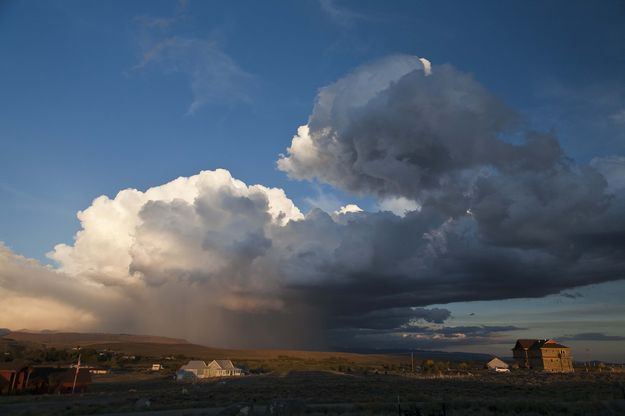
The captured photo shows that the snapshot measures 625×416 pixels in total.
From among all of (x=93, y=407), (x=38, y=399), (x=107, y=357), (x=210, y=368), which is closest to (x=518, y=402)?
(x=93, y=407)

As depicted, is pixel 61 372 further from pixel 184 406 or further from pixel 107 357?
pixel 107 357

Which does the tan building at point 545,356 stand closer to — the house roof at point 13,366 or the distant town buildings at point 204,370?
the distant town buildings at point 204,370

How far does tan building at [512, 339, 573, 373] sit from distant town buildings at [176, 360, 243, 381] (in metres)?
73.9

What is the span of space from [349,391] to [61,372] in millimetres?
45288

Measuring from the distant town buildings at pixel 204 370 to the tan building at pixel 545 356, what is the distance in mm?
73867

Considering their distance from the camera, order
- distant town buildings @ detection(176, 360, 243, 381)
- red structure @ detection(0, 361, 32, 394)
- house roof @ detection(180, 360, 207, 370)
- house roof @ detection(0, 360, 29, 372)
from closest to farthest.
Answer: red structure @ detection(0, 361, 32, 394)
house roof @ detection(0, 360, 29, 372)
distant town buildings @ detection(176, 360, 243, 381)
house roof @ detection(180, 360, 207, 370)

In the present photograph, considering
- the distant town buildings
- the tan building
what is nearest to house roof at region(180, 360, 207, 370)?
the distant town buildings

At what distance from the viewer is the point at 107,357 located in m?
183

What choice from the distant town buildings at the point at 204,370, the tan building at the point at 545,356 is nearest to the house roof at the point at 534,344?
the tan building at the point at 545,356

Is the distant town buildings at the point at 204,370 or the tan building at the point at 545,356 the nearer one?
the distant town buildings at the point at 204,370

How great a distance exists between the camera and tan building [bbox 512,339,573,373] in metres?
118

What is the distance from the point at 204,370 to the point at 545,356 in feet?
276

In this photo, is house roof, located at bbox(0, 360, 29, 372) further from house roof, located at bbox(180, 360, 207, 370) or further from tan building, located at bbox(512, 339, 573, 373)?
tan building, located at bbox(512, 339, 573, 373)

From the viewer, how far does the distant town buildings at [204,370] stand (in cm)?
10631
